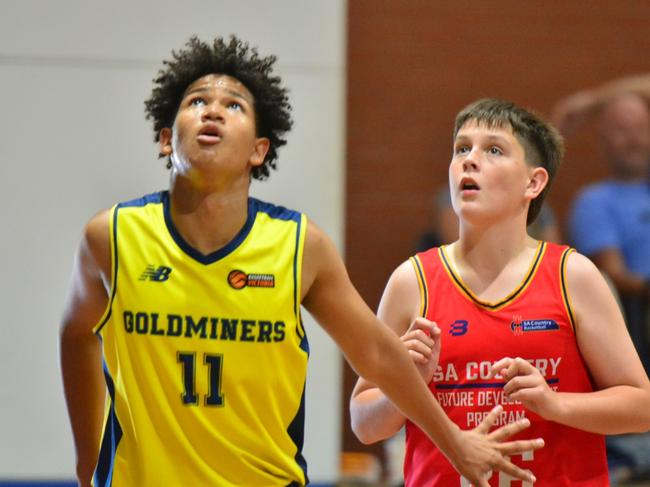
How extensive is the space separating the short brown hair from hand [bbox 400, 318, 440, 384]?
1.72 feet

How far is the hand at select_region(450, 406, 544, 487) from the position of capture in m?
2.62

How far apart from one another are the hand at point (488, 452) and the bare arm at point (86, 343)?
33.3 inches

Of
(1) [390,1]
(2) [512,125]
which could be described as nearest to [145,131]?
(1) [390,1]

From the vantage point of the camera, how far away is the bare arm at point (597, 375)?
262cm

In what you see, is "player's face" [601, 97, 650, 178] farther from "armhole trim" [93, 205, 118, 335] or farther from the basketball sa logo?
"armhole trim" [93, 205, 118, 335]

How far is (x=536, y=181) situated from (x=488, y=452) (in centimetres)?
73

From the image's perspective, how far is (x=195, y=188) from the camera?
8.42 ft

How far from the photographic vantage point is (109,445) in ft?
8.27

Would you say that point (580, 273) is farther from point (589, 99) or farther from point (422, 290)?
point (589, 99)

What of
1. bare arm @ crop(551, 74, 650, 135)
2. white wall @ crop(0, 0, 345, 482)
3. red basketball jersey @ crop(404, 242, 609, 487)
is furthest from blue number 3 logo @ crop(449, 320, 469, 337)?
bare arm @ crop(551, 74, 650, 135)

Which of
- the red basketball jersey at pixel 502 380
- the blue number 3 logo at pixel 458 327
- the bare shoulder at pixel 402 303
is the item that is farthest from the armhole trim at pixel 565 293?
the bare shoulder at pixel 402 303

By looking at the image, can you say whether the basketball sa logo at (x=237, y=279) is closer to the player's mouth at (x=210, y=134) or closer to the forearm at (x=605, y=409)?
the player's mouth at (x=210, y=134)

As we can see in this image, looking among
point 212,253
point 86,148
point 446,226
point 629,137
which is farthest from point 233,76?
point 629,137

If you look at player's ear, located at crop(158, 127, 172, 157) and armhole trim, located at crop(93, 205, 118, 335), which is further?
player's ear, located at crop(158, 127, 172, 157)
